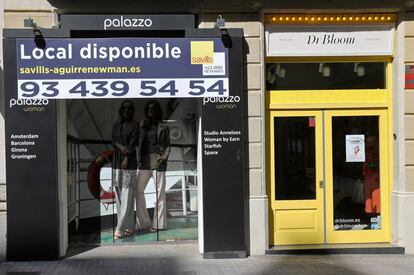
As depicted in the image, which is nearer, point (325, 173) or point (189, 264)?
point (189, 264)

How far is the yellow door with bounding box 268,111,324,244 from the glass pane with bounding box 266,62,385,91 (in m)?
0.46

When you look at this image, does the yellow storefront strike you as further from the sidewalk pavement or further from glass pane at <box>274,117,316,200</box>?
the sidewalk pavement

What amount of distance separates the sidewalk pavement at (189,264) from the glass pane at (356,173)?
0.69m

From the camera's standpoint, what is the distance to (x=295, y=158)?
8.95 meters

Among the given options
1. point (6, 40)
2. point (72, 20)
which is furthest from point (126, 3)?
point (6, 40)

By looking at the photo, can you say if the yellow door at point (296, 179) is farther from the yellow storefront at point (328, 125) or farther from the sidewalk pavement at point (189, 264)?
the sidewalk pavement at point (189, 264)

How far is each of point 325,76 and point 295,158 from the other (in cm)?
139

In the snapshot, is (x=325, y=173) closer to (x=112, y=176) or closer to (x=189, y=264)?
(x=189, y=264)

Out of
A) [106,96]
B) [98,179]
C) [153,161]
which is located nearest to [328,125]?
[153,161]

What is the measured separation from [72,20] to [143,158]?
8.17 feet

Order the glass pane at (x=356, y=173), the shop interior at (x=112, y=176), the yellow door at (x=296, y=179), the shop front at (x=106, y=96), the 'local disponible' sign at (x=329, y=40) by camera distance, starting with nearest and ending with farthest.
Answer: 1. the shop front at (x=106, y=96)
2. the 'local disponible' sign at (x=329, y=40)
3. the yellow door at (x=296, y=179)
4. the glass pane at (x=356, y=173)
5. the shop interior at (x=112, y=176)

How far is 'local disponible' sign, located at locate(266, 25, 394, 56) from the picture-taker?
28.8ft

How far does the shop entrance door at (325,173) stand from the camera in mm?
8906

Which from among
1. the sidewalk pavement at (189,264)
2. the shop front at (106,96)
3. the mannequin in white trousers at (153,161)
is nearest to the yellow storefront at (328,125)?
the sidewalk pavement at (189,264)
